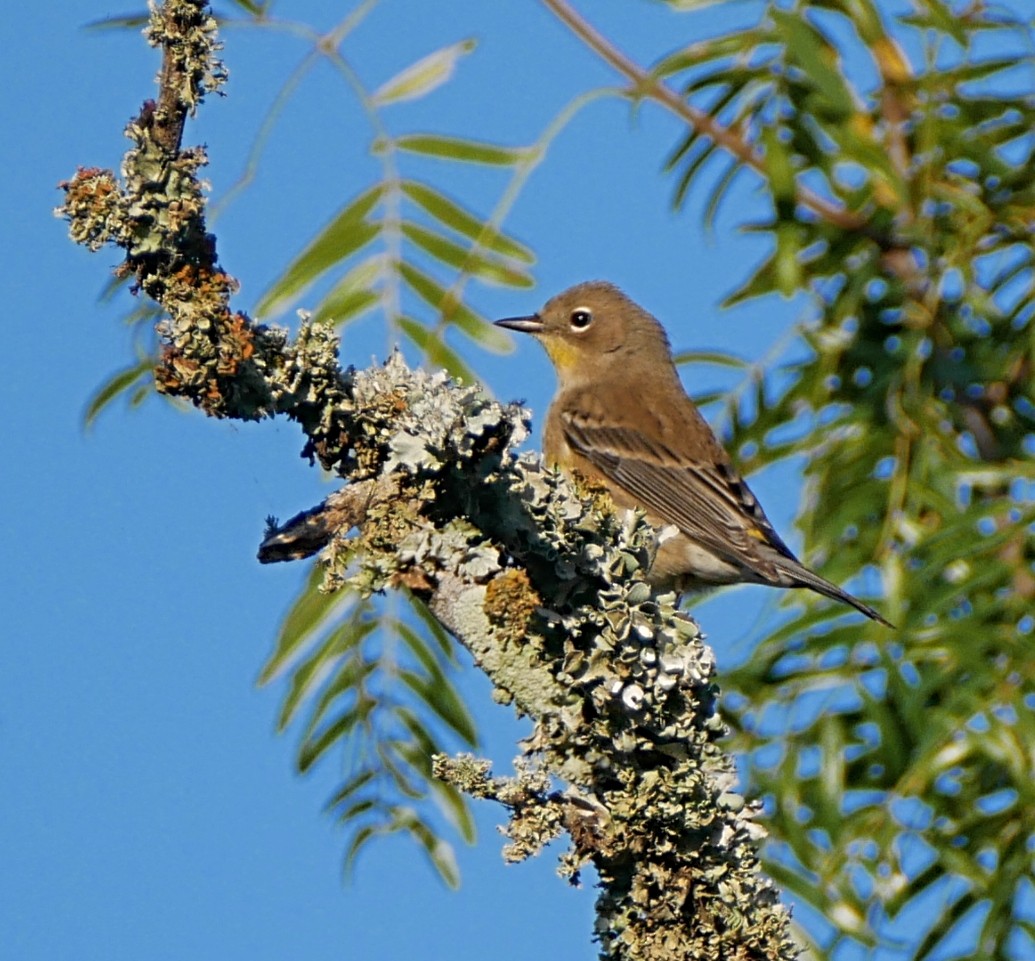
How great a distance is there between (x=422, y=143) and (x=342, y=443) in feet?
5.73

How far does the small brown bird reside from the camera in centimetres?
623

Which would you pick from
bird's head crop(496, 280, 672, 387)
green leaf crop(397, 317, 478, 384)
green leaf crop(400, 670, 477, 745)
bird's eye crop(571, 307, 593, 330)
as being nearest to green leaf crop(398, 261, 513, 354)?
green leaf crop(397, 317, 478, 384)

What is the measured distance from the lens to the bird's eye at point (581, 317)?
777 cm

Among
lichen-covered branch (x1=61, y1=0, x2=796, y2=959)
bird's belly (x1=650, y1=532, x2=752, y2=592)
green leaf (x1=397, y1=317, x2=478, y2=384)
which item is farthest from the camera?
bird's belly (x1=650, y1=532, x2=752, y2=592)

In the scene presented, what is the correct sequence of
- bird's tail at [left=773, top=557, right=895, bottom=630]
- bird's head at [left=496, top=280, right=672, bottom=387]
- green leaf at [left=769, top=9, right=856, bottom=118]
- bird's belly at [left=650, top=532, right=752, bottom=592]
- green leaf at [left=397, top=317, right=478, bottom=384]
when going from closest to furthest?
green leaf at [left=769, top=9, right=856, bottom=118]
bird's tail at [left=773, top=557, right=895, bottom=630]
green leaf at [left=397, top=317, right=478, bottom=384]
bird's belly at [left=650, top=532, right=752, bottom=592]
bird's head at [left=496, top=280, right=672, bottom=387]

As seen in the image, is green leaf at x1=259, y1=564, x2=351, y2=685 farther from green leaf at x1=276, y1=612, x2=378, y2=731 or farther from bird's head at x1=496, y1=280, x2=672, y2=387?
bird's head at x1=496, y1=280, x2=672, y2=387

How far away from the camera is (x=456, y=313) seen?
15.0ft

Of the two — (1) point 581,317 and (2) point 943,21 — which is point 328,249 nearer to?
(2) point 943,21

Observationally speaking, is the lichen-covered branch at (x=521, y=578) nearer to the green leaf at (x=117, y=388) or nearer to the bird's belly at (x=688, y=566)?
the green leaf at (x=117, y=388)

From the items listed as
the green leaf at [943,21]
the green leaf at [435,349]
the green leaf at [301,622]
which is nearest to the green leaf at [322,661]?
the green leaf at [301,622]

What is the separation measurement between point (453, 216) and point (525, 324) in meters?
3.11

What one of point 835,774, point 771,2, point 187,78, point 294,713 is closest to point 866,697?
point 835,774

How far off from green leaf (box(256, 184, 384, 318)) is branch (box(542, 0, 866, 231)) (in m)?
0.69

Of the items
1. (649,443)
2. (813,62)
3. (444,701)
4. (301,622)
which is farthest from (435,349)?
(649,443)
